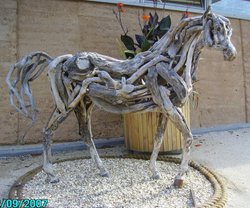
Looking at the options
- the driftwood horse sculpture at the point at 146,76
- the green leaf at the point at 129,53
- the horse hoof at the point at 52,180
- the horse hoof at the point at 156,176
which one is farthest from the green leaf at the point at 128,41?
the horse hoof at the point at 52,180

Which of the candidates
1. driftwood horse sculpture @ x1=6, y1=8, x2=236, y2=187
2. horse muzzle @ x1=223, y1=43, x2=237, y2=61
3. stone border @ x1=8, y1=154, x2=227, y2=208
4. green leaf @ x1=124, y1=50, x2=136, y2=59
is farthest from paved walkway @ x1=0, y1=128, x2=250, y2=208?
green leaf @ x1=124, y1=50, x2=136, y2=59

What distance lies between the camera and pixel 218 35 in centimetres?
186

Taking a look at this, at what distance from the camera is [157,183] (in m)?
2.24

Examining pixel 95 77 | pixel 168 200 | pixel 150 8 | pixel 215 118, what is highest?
pixel 150 8

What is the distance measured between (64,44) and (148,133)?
167cm

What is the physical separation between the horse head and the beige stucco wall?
2.25 m

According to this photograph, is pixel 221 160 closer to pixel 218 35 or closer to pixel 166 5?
pixel 218 35

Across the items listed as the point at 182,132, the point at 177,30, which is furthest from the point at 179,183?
→ the point at 177,30

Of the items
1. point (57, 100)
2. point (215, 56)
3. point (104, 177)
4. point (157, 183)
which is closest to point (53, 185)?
point (104, 177)

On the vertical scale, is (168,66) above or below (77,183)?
above

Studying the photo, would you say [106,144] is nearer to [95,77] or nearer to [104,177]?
[104,177]

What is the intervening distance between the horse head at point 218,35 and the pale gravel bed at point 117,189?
1008 millimetres

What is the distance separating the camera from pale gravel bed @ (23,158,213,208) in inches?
74.8

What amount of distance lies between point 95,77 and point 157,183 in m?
0.97
